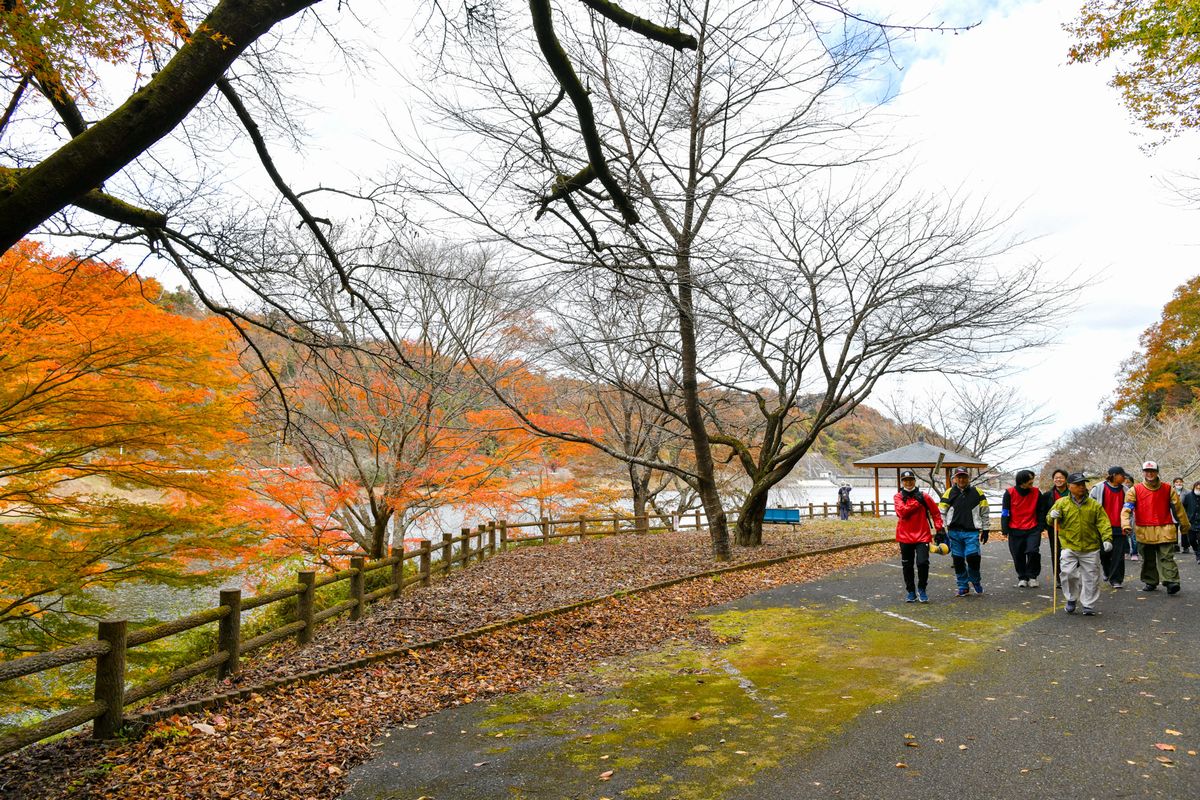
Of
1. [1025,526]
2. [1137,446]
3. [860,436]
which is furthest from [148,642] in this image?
[1137,446]

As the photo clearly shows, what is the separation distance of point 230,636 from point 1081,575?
8.64 m

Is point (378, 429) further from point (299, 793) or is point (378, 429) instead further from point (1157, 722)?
point (1157, 722)

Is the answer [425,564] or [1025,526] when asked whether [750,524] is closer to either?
[1025,526]

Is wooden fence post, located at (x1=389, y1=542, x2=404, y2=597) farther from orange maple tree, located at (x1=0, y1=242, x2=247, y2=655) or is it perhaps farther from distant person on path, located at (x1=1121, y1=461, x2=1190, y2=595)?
distant person on path, located at (x1=1121, y1=461, x2=1190, y2=595)

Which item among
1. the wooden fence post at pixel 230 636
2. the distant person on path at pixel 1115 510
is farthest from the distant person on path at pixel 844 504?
the wooden fence post at pixel 230 636

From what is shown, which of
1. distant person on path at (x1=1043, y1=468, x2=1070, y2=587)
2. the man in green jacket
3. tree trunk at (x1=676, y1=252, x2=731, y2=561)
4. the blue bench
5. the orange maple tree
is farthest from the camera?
the blue bench

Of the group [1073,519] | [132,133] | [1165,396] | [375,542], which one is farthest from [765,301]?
[1165,396]

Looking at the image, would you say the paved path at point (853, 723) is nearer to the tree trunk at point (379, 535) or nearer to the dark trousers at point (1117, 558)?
the dark trousers at point (1117, 558)

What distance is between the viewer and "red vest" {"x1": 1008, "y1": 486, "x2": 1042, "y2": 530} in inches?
362

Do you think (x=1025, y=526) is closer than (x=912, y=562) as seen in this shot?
No

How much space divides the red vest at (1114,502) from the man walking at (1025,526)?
28.8 inches

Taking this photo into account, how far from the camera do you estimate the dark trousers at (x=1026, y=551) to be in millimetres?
9281

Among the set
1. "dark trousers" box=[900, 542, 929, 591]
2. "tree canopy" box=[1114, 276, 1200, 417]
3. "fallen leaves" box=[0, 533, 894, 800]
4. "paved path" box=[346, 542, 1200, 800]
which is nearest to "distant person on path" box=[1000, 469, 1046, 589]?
"dark trousers" box=[900, 542, 929, 591]

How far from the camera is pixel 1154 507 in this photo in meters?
8.38
